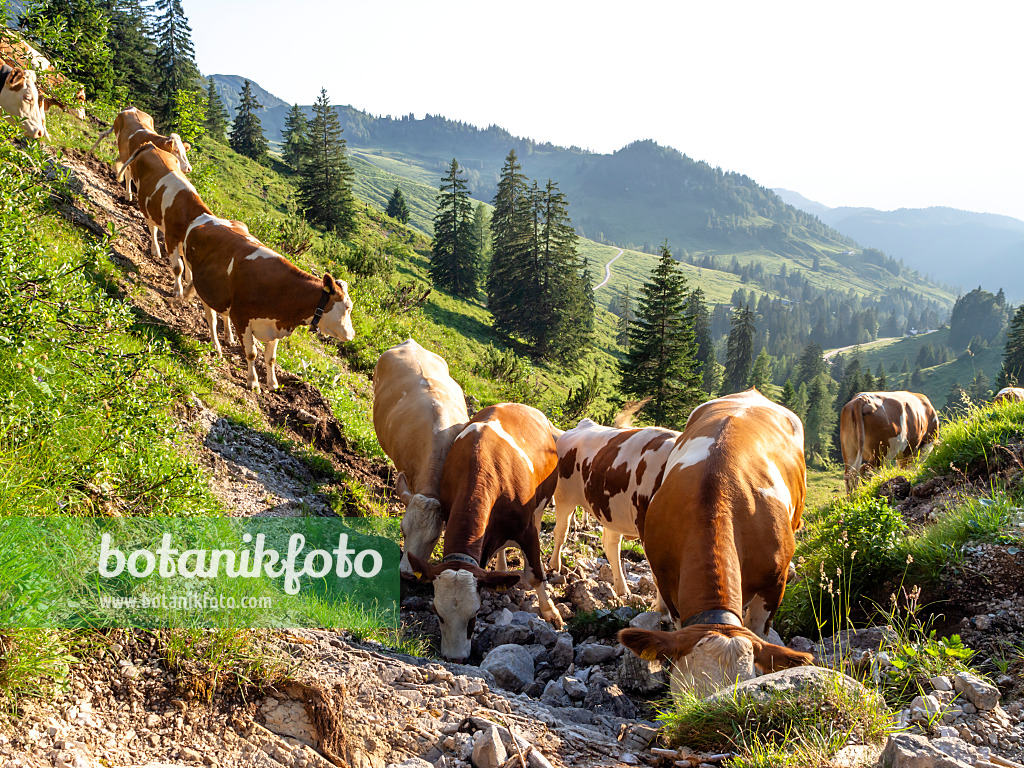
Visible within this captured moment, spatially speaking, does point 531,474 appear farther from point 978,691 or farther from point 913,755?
point 913,755

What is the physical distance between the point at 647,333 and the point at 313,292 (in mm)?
29943

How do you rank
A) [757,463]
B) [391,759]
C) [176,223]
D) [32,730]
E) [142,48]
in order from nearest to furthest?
[32,730]
[391,759]
[757,463]
[176,223]
[142,48]

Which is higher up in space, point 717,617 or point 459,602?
point 717,617

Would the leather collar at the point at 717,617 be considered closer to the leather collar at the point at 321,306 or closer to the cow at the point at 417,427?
the cow at the point at 417,427

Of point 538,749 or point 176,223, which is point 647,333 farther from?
point 538,749

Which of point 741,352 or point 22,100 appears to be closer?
point 22,100

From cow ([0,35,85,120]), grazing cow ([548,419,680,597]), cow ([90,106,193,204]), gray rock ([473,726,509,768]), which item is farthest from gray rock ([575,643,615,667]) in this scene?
cow ([90,106,193,204])

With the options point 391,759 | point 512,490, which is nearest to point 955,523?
point 512,490

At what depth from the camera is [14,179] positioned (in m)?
5.89

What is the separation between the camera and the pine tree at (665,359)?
35.8m

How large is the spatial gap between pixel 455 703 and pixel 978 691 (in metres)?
3.26

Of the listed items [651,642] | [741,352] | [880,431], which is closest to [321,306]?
[651,642]

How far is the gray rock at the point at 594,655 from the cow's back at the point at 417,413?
8.75 feet

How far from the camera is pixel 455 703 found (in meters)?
4.23
